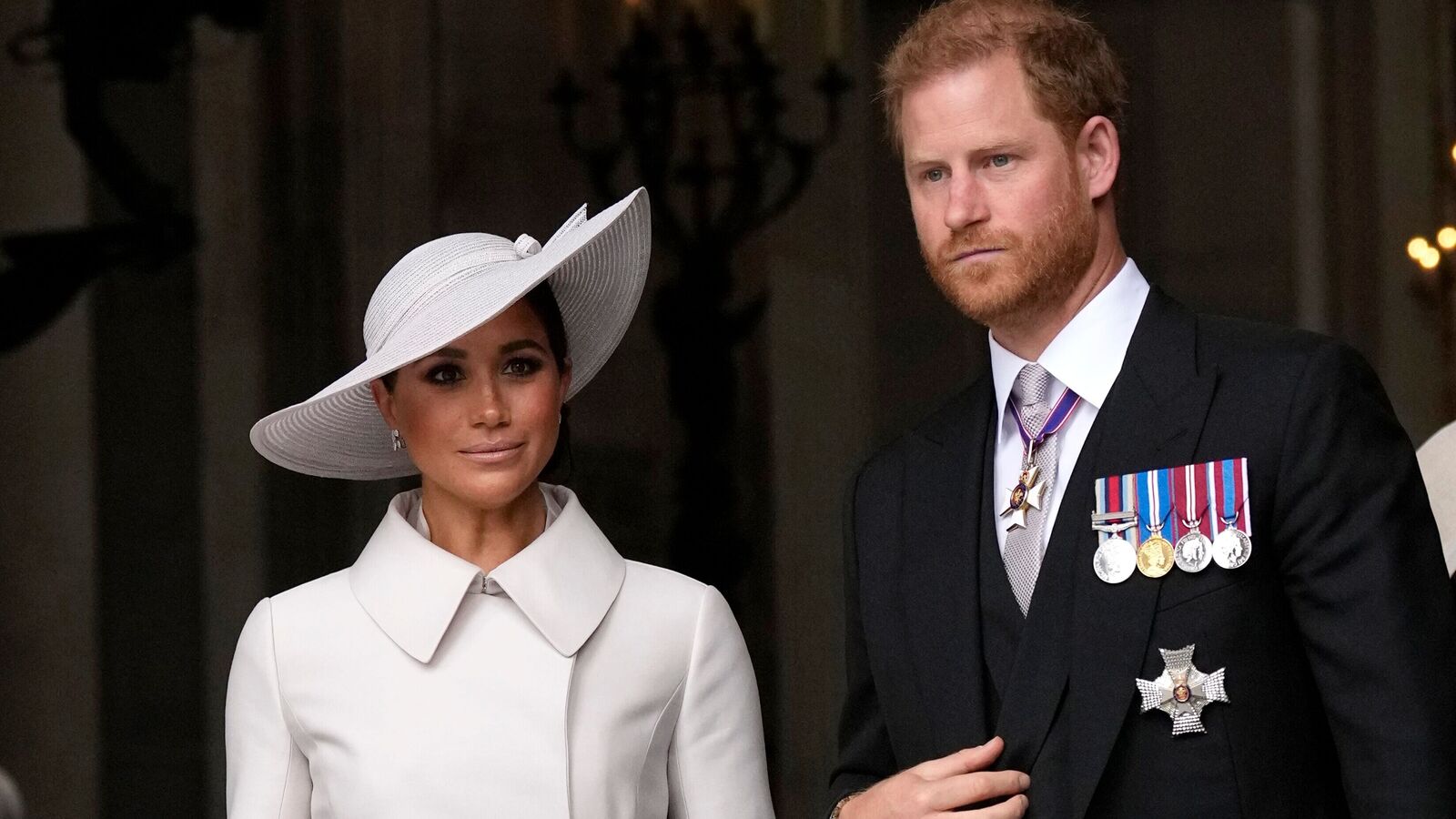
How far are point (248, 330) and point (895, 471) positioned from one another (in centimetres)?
279

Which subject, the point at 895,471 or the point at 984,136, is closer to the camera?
the point at 984,136

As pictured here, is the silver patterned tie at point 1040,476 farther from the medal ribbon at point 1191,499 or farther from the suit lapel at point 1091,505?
the medal ribbon at point 1191,499

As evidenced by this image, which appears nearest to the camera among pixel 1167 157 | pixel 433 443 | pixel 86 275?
pixel 433 443

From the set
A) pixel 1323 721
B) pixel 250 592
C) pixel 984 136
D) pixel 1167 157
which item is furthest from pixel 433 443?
pixel 1167 157

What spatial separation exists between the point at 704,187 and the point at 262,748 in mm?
3000

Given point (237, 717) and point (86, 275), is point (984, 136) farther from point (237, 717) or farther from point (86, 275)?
point (86, 275)

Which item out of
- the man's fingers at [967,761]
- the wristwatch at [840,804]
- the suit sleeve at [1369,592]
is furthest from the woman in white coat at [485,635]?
the suit sleeve at [1369,592]

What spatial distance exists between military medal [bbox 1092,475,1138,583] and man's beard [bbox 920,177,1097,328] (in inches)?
10.3

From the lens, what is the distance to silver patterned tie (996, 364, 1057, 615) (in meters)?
2.55

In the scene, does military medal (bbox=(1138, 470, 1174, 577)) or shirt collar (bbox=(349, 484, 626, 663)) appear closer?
military medal (bbox=(1138, 470, 1174, 577))

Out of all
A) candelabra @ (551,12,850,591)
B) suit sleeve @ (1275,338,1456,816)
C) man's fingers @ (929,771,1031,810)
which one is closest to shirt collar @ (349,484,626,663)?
man's fingers @ (929,771,1031,810)

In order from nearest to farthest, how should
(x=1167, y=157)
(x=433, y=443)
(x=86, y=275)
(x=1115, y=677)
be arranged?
(x=1115, y=677)
(x=433, y=443)
(x=86, y=275)
(x=1167, y=157)

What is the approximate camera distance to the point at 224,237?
17.0ft

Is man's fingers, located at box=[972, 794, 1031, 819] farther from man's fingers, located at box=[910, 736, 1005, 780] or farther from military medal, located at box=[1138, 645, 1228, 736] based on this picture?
military medal, located at box=[1138, 645, 1228, 736]
